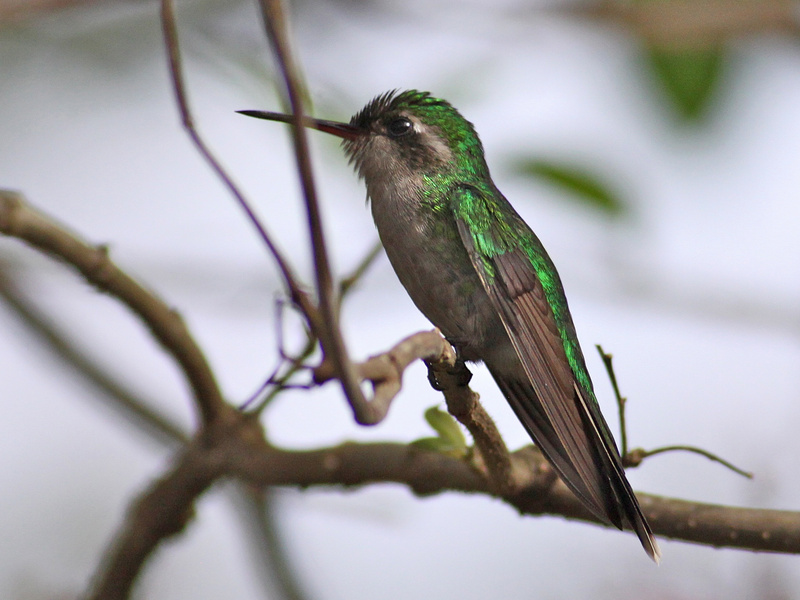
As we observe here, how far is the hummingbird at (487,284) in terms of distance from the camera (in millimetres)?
2143

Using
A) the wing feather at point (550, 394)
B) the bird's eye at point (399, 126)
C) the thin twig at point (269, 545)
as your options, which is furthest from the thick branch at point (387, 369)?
the thin twig at point (269, 545)

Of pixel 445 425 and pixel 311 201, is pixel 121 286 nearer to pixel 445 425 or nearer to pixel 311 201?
pixel 445 425

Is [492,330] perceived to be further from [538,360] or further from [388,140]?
[388,140]

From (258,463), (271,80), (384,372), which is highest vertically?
(271,80)

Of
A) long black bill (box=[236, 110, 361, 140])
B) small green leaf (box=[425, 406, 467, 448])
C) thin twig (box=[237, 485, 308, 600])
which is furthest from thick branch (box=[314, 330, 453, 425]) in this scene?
thin twig (box=[237, 485, 308, 600])

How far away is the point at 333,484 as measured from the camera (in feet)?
A: 8.68

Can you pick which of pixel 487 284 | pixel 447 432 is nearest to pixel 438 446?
pixel 447 432

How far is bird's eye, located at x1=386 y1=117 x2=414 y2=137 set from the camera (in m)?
2.91

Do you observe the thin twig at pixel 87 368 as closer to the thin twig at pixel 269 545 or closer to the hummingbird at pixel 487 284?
the thin twig at pixel 269 545

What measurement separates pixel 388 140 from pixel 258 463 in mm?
1158

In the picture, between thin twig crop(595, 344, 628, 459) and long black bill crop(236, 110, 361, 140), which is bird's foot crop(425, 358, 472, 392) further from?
long black bill crop(236, 110, 361, 140)

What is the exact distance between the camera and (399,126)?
9.57 feet

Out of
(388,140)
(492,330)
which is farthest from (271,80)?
(492,330)

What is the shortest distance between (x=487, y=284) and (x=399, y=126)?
0.78 meters
